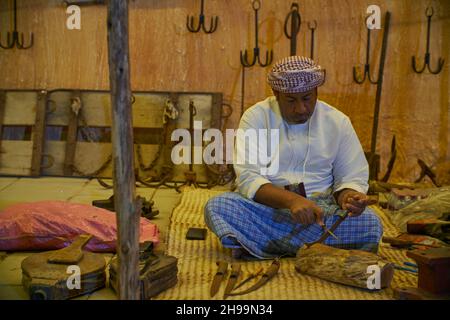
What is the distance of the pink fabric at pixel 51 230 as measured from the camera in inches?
154


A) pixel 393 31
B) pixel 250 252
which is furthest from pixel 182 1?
pixel 250 252

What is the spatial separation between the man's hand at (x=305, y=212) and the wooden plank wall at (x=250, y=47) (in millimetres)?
2764

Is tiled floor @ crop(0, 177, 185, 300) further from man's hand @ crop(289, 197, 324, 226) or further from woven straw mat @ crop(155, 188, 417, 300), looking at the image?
man's hand @ crop(289, 197, 324, 226)

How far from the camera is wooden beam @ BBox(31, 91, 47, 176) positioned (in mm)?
6121

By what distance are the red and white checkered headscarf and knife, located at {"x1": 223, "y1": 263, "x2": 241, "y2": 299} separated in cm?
98

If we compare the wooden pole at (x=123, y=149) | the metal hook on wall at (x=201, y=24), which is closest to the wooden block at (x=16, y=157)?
the metal hook on wall at (x=201, y=24)

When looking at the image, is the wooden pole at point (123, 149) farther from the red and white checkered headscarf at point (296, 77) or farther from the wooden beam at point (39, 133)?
the wooden beam at point (39, 133)

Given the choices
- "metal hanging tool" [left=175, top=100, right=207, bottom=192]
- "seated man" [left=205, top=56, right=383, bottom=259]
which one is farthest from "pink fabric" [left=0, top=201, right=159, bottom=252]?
"metal hanging tool" [left=175, top=100, right=207, bottom=192]

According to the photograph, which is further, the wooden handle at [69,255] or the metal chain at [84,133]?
the metal chain at [84,133]

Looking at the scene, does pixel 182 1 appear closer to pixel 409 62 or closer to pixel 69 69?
pixel 69 69

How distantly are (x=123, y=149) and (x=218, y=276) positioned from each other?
0.97 m

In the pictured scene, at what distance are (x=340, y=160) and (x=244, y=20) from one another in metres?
2.57

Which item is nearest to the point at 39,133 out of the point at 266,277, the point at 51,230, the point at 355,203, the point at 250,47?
the point at 250,47

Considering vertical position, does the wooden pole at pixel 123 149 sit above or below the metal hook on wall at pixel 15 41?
below
